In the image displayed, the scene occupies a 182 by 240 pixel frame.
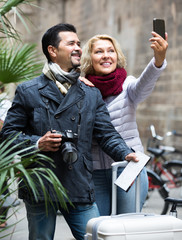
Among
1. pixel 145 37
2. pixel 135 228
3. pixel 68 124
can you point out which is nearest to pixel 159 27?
pixel 68 124

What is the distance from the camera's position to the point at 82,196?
358 centimetres

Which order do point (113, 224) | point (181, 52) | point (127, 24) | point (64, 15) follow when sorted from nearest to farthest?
point (113, 224)
point (181, 52)
point (127, 24)
point (64, 15)

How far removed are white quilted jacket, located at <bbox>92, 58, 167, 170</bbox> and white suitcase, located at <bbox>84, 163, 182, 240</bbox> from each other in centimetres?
81

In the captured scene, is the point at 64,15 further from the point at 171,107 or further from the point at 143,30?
the point at 171,107

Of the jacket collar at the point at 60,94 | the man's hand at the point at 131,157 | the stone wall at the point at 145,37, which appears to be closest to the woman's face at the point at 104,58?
the jacket collar at the point at 60,94

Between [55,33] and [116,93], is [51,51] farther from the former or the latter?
[116,93]

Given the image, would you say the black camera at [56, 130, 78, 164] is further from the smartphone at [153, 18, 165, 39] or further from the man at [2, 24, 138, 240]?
→ the smartphone at [153, 18, 165, 39]

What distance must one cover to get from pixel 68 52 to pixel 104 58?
1.80 feet

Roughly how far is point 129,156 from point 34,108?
588mm

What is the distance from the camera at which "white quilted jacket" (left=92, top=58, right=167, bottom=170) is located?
404cm

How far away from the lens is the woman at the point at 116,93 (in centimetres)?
399

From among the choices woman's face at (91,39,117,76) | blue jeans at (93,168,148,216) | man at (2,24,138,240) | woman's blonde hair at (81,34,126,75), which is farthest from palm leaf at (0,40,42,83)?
blue jeans at (93,168,148,216)

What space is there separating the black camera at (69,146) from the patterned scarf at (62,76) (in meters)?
0.28

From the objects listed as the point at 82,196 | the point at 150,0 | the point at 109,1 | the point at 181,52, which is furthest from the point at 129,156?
the point at 109,1
